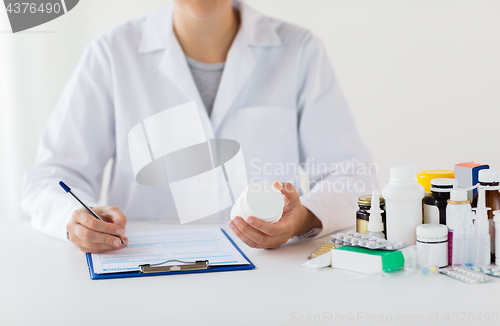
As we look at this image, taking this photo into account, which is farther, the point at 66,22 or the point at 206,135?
the point at 66,22

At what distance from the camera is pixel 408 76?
5.42 feet

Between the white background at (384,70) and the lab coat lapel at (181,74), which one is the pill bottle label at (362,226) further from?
the white background at (384,70)

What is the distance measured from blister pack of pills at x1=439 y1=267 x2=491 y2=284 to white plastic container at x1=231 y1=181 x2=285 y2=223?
25cm

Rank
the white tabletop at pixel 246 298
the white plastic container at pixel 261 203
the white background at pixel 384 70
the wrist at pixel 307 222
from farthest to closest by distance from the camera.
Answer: the white background at pixel 384 70 < the wrist at pixel 307 222 < the white plastic container at pixel 261 203 < the white tabletop at pixel 246 298

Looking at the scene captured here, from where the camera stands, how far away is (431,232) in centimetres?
63

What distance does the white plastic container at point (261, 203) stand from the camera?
717 millimetres

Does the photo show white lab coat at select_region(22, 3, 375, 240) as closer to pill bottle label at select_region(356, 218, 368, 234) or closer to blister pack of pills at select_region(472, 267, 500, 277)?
pill bottle label at select_region(356, 218, 368, 234)

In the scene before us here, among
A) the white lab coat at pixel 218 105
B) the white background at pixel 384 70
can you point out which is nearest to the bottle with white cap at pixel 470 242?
the white lab coat at pixel 218 105

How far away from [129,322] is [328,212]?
47 centimetres

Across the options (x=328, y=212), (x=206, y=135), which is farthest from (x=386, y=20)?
(x=328, y=212)

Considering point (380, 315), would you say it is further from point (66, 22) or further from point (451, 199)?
point (66, 22)

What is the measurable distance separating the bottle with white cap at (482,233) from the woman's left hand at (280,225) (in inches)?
10.9

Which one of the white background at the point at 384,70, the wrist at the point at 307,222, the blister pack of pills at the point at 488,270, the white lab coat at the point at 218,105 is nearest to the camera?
the blister pack of pills at the point at 488,270

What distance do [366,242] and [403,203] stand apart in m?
0.08
